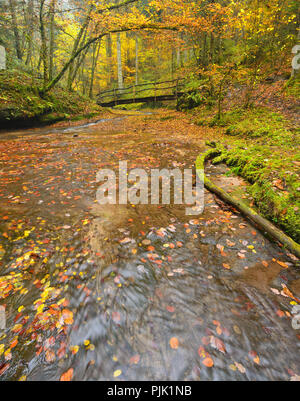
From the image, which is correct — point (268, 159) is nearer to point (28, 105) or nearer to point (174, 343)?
point (174, 343)

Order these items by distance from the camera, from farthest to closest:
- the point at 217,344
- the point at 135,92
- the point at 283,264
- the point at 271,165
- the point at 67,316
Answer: the point at 135,92, the point at 271,165, the point at 283,264, the point at 67,316, the point at 217,344

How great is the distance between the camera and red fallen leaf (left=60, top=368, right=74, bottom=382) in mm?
1739

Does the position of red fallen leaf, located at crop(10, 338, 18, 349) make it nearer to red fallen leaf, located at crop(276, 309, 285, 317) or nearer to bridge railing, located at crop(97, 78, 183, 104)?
red fallen leaf, located at crop(276, 309, 285, 317)

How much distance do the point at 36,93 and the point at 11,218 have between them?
1187cm

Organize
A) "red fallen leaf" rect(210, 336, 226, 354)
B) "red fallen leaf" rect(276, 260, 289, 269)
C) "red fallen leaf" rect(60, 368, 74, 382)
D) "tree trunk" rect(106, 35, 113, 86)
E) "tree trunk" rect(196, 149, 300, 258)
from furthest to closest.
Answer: "tree trunk" rect(106, 35, 113, 86) < "tree trunk" rect(196, 149, 300, 258) < "red fallen leaf" rect(276, 260, 289, 269) < "red fallen leaf" rect(210, 336, 226, 354) < "red fallen leaf" rect(60, 368, 74, 382)

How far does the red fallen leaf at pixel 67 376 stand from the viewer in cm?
174

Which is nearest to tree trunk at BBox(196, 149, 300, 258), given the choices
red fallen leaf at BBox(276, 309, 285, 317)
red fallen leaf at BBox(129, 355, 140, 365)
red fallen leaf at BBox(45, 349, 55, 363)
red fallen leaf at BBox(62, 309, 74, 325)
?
red fallen leaf at BBox(276, 309, 285, 317)

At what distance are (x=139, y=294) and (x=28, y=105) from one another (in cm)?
1280

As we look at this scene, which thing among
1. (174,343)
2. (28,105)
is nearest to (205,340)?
(174,343)

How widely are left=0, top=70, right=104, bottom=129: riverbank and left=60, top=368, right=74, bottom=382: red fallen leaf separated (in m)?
12.1

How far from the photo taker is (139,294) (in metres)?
2.47

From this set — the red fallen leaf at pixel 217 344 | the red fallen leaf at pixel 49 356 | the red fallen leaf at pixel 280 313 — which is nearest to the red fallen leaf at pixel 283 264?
the red fallen leaf at pixel 280 313

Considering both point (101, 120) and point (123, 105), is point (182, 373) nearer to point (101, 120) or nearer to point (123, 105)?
point (101, 120)

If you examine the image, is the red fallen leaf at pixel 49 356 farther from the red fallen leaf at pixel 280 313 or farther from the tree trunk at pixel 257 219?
the tree trunk at pixel 257 219
